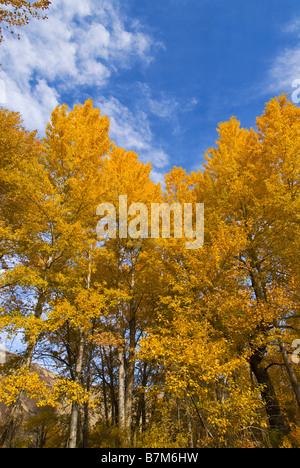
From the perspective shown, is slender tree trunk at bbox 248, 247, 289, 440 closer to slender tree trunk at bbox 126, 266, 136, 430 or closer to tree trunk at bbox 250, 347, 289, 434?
tree trunk at bbox 250, 347, 289, 434

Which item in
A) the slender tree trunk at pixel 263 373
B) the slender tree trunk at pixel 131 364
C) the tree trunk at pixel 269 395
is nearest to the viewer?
the tree trunk at pixel 269 395

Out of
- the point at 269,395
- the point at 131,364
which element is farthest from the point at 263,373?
the point at 131,364

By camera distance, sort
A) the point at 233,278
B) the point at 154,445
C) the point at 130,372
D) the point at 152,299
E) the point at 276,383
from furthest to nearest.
A: the point at 276,383 → the point at 152,299 → the point at 130,372 → the point at 233,278 → the point at 154,445

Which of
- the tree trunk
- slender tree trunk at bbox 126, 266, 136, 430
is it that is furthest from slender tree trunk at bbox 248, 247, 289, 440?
slender tree trunk at bbox 126, 266, 136, 430

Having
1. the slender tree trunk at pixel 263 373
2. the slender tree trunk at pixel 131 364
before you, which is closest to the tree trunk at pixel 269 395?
the slender tree trunk at pixel 263 373

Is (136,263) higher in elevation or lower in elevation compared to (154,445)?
higher

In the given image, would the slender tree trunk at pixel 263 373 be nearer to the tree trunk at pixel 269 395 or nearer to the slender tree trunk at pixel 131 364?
the tree trunk at pixel 269 395

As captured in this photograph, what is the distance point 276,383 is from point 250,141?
11.2m

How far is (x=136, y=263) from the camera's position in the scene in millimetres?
9242

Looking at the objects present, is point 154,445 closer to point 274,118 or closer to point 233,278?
point 233,278

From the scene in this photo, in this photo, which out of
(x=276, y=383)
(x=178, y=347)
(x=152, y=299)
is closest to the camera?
(x=178, y=347)

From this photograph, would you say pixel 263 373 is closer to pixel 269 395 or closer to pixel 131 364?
pixel 269 395
